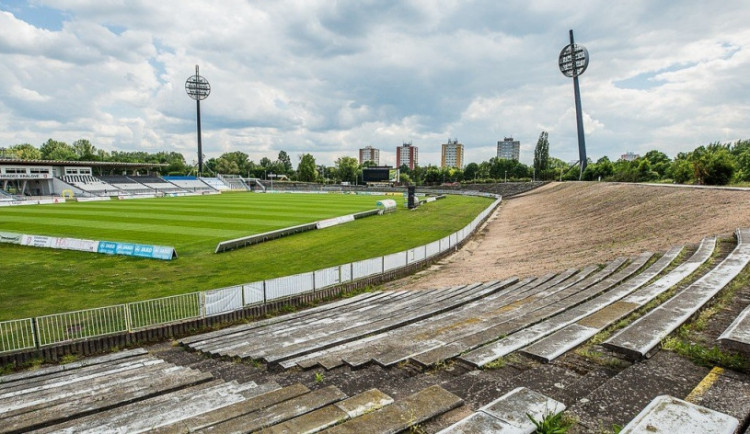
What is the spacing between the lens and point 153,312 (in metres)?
13.2

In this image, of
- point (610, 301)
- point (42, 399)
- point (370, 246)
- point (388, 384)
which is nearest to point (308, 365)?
point (388, 384)

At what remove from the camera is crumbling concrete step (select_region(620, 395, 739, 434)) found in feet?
9.90

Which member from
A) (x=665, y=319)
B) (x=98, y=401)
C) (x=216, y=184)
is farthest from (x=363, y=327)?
(x=216, y=184)

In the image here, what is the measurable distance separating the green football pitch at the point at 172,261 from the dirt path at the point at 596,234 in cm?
579

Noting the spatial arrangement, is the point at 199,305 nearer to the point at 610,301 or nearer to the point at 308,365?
the point at 308,365

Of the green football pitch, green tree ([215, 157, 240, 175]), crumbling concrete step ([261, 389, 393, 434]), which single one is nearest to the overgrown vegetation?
crumbling concrete step ([261, 389, 393, 434])

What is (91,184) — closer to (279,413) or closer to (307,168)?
(307,168)

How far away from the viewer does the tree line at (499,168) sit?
41.4 metres

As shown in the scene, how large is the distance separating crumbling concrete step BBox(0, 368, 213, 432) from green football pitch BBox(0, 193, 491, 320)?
35.5 feet

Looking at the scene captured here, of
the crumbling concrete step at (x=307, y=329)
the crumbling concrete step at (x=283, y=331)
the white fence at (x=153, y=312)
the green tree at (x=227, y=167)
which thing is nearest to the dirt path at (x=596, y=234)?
the white fence at (x=153, y=312)

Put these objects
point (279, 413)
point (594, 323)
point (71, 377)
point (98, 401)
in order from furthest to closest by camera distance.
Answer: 1. point (71, 377)
2. point (98, 401)
3. point (594, 323)
4. point (279, 413)

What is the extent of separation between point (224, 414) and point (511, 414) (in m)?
3.32

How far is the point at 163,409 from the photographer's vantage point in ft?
18.7

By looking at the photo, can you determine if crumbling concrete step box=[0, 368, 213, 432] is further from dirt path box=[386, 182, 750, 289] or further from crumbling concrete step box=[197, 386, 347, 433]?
dirt path box=[386, 182, 750, 289]
